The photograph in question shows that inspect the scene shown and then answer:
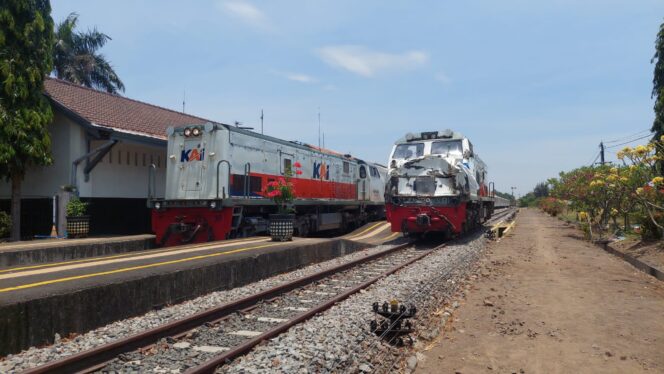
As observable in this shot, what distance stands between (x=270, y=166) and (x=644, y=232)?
1116 centimetres

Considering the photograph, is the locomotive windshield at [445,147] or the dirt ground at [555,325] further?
the locomotive windshield at [445,147]

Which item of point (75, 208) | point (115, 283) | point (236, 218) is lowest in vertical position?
point (115, 283)

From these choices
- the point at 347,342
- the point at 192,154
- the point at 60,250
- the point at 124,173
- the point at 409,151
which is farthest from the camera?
the point at 409,151

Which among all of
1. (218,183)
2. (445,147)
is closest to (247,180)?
(218,183)

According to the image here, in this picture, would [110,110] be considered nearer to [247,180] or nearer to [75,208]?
[75,208]

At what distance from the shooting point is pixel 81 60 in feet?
107

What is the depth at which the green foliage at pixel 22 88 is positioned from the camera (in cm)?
1273

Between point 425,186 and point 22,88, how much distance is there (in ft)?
39.6

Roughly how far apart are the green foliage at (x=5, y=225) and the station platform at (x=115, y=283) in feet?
22.0

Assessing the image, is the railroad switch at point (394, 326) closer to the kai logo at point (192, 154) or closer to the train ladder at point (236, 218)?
the train ladder at point (236, 218)

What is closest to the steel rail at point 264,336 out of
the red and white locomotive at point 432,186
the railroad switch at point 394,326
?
the railroad switch at point 394,326

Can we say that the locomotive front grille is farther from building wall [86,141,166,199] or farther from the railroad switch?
the railroad switch

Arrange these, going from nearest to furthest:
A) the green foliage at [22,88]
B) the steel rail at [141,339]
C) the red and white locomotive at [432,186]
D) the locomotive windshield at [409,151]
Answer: the steel rail at [141,339] → the green foliage at [22,88] → the red and white locomotive at [432,186] → the locomotive windshield at [409,151]

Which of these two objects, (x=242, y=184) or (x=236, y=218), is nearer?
(x=236, y=218)
